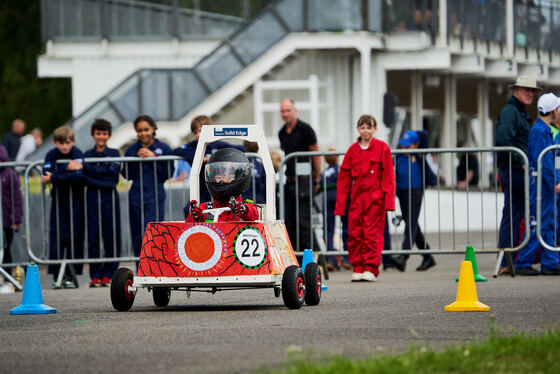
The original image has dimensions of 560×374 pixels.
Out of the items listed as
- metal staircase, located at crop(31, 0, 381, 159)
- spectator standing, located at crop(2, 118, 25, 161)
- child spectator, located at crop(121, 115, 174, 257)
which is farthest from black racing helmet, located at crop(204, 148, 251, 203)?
spectator standing, located at crop(2, 118, 25, 161)

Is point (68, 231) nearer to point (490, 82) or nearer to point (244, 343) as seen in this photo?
point (244, 343)

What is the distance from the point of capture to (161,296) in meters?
11.6

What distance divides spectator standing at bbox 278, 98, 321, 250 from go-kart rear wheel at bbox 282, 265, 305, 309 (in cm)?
552

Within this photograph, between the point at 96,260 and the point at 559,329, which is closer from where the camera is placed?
the point at 559,329

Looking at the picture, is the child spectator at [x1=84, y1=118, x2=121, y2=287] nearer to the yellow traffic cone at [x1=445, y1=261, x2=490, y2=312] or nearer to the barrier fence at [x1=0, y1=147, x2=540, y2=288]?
the barrier fence at [x1=0, y1=147, x2=540, y2=288]

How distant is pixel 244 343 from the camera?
26.9ft

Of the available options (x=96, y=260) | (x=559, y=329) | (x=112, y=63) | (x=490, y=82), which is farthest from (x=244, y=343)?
(x=490, y=82)

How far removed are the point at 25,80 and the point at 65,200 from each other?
119 feet

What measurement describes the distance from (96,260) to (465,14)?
772 inches

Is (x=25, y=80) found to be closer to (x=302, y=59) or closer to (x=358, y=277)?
(x=302, y=59)

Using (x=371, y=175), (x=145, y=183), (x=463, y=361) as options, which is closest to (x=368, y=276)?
(x=371, y=175)

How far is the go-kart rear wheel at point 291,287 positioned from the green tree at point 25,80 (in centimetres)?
3983

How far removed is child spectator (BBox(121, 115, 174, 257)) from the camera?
51.2 feet

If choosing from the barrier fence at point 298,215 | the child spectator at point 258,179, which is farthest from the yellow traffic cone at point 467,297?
the child spectator at point 258,179
